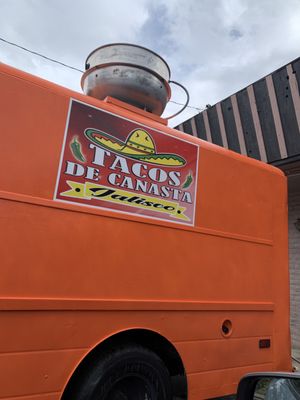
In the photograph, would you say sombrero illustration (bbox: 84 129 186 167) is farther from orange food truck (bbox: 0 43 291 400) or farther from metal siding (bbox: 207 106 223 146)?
metal siding (bbox: 207 106 223 146)

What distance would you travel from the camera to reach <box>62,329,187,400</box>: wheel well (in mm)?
2454

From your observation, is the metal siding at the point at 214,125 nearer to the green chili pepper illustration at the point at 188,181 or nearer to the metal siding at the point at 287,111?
the metal siding at the point at 287,111

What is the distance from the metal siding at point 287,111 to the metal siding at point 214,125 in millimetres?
1487

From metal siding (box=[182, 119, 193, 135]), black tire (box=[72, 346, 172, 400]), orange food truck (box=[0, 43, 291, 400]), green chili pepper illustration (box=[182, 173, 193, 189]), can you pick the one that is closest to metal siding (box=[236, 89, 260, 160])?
metal siding (box=[182, 119, 193, 135])

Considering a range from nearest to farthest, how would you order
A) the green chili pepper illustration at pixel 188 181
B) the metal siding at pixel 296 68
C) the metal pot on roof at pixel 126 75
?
the green chili pepper illustration at pixel 188 181 < the metal pot on roof at pixel 126 75 < the metal siding at pixel 296 68

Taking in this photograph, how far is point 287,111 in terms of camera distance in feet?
20.1

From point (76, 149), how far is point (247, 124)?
5.01 m

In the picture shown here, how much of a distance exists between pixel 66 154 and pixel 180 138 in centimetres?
116

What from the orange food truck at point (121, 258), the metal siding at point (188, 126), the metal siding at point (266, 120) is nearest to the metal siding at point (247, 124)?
the metal siding at point (266, 120)

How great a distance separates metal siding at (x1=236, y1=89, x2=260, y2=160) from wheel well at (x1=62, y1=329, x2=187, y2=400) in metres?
4.71

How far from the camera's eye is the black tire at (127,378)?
2406mm

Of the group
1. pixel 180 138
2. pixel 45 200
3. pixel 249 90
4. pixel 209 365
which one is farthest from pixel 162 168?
pixel 249 90

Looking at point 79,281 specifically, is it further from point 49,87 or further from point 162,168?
point 49,87

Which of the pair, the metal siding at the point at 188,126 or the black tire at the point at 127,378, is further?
the metal siding at the point at 188,126
